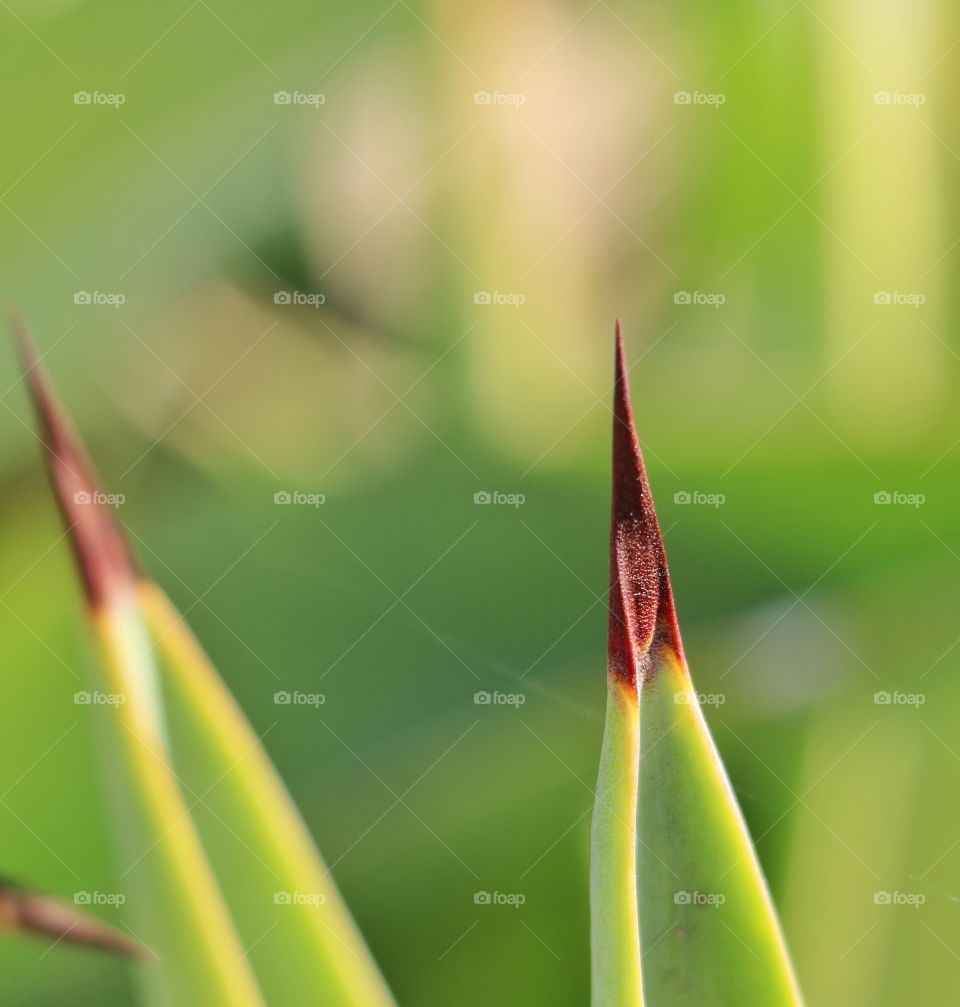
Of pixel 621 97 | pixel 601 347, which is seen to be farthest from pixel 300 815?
pixel 621 97

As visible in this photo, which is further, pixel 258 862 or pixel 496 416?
pixel 496 416

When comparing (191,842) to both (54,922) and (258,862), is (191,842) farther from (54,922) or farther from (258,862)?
(54,922)

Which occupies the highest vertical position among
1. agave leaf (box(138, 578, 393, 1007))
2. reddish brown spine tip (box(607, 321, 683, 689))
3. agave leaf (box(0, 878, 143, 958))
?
reddish brown spine tip (box(607, 321, 683, 689))

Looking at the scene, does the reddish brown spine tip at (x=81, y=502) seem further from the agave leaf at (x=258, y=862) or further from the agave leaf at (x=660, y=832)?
the agave leaf at (x=660, y=832)

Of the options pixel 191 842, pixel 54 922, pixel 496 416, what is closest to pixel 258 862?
pixel 191 842

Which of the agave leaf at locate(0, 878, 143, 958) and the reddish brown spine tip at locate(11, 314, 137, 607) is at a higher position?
the reddish brown spine tip at locate(11, 314, 137, 607)

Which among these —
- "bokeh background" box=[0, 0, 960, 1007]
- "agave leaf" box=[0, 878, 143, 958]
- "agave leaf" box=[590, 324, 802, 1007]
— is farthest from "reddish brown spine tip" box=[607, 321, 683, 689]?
"agave leaf" box=[0, 878, 143, 958]

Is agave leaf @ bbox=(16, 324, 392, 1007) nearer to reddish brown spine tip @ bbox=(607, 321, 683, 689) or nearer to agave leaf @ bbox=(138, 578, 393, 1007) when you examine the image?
agave leaf @ bbox=(138, 578, 393, 1007)
